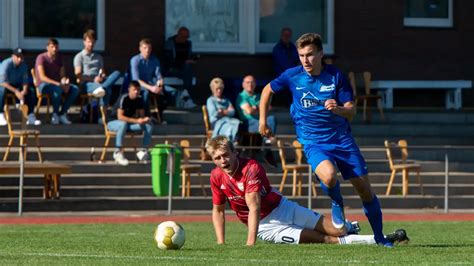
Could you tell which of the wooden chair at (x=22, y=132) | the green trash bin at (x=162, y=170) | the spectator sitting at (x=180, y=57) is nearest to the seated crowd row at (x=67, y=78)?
the wooden chair at (x=22, y=132)

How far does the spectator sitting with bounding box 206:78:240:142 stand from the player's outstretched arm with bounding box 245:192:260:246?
34.6 feet

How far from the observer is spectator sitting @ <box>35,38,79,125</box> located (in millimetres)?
24375

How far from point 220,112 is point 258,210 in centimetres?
1110

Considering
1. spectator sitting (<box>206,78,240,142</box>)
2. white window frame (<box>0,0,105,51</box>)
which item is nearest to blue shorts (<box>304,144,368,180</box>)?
spectator sitting (<box>206,78,240,142</box>)

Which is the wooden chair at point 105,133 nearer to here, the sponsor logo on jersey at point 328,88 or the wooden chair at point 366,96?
the wooden chair at point 366,96

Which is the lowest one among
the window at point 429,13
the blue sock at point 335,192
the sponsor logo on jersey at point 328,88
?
the blue sock at point 335,192

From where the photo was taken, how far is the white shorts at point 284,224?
45.5 feet

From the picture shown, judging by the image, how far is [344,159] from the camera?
13.4 metres

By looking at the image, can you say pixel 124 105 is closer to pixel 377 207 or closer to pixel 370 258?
pixel 377 207

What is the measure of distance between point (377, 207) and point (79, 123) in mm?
12408

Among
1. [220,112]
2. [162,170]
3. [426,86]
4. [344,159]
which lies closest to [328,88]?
[344,159]

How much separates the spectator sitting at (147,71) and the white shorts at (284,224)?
36.4 ft

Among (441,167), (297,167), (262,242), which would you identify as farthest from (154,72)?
(262,242)

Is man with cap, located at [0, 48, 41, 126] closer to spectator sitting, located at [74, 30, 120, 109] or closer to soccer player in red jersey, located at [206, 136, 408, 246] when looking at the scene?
spectator sitting, located at [74, 30, 120, 109]
